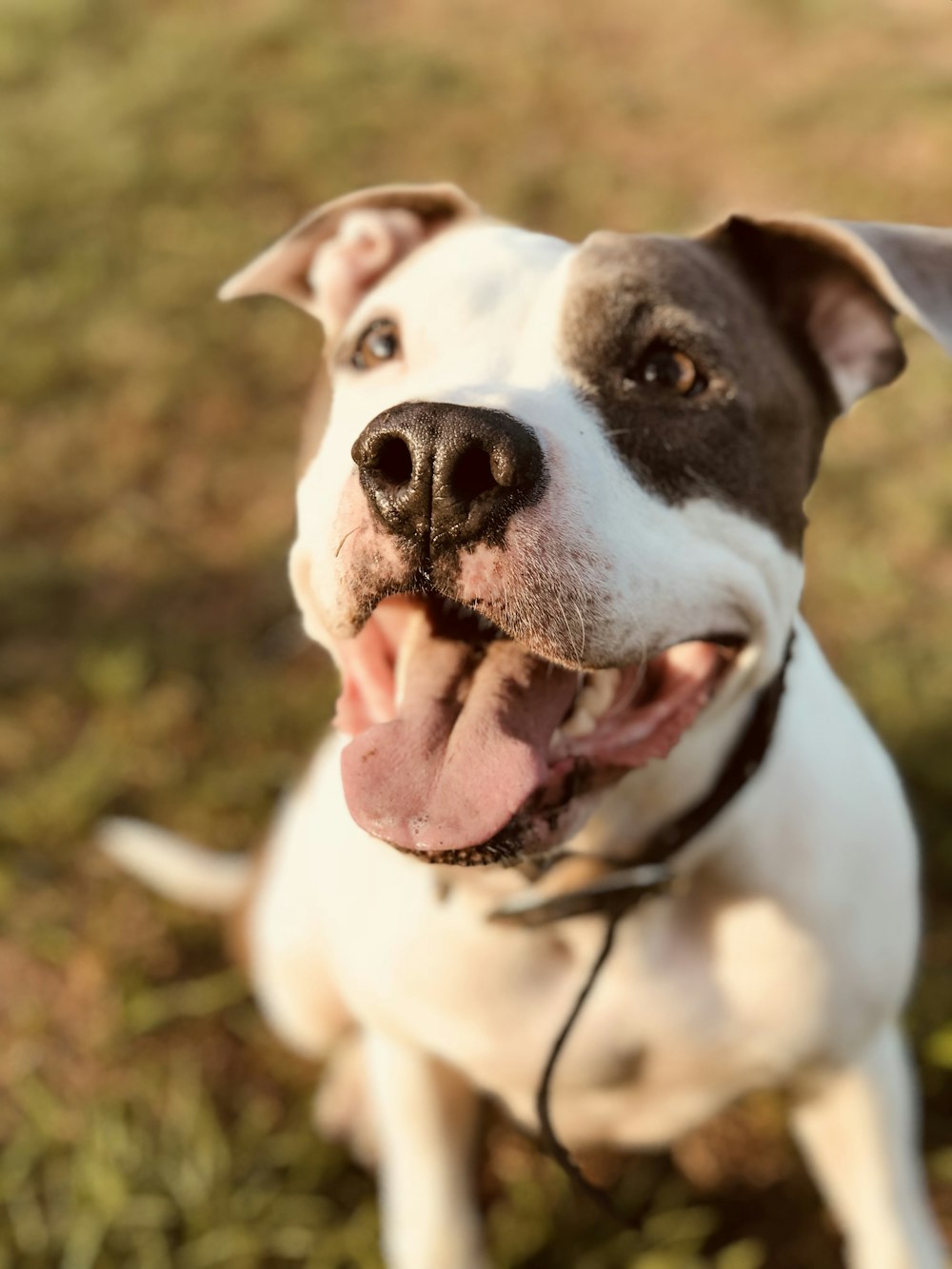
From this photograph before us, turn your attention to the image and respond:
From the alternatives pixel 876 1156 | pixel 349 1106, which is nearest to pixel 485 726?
pixel 876 1156

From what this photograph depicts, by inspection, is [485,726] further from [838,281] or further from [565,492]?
[838,281]

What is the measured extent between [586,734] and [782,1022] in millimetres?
665

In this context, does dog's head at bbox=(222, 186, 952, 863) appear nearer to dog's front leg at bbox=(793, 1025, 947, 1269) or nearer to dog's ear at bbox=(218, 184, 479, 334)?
dog's ear at bbox=(218, 184, 479, 334)

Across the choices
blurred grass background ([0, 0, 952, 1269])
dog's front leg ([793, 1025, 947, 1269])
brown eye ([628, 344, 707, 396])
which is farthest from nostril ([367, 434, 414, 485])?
blurred grass background ([0, 0, 952, 1269])

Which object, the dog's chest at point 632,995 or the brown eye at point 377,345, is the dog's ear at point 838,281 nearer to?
the brown eye at point 377,345

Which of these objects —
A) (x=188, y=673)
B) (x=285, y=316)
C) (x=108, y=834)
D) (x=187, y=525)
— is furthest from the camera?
(x=285, y=316)

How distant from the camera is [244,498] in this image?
4957mm

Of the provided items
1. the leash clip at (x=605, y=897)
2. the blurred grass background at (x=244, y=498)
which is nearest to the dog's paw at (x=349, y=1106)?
the blurred grass background at (x=244, y=498)

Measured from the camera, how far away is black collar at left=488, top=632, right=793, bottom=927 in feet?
6.48

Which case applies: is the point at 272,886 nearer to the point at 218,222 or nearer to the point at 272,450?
the point at 272,450

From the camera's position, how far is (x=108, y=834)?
3.50 metres

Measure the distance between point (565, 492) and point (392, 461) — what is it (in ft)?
0.71

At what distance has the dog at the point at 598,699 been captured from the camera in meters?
1.64

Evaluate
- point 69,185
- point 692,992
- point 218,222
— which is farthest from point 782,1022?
point 69,185
